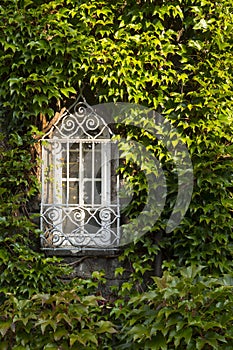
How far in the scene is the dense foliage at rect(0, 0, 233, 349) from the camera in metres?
4.19

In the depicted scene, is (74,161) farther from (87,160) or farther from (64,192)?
(64,192)

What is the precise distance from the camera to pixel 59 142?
14.6ft

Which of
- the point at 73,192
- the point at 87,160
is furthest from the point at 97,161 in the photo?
the point at 73,192

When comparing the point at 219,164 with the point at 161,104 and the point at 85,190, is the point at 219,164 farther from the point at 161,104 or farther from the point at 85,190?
the point at 85,190

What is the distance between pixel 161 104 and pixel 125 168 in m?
0.57

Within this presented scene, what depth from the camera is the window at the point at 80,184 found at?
437 centimetres

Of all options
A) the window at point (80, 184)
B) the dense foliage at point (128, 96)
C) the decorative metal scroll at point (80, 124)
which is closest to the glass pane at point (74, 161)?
the window at point (80, 184)

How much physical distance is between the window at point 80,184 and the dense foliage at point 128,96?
13 cm

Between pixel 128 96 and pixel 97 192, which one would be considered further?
pixel 97 192

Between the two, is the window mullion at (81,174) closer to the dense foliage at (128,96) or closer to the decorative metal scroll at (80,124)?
the decorative metal scroll at (80,124)

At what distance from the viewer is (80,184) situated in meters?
4.45

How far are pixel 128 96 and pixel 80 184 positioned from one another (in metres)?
0.80

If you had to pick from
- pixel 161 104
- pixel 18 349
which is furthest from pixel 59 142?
Answer: pixel 18 349

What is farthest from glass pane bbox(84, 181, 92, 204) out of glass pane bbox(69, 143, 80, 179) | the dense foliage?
the dense foliage
